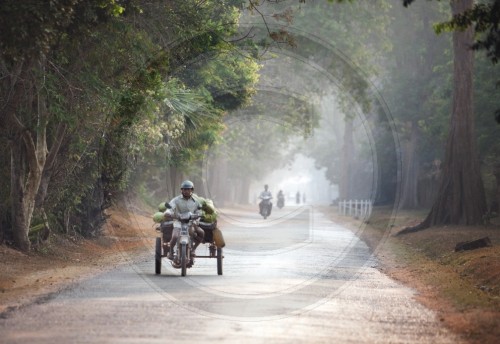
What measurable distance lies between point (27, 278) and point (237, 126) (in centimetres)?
4601

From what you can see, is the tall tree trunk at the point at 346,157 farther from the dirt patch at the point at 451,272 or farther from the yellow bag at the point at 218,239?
the yellow bag at the point at 218,239

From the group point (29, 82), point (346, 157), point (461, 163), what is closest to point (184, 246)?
point (29, 82)

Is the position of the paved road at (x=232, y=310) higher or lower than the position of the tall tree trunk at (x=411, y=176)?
lower

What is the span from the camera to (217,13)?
25.3m

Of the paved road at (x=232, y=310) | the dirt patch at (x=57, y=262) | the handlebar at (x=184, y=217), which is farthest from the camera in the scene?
the handlebar at (x=184, y=217)

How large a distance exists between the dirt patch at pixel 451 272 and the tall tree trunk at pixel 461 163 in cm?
89

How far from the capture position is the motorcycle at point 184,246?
15.9 metres

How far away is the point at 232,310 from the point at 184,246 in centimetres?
474

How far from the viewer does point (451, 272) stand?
18750 millimetres

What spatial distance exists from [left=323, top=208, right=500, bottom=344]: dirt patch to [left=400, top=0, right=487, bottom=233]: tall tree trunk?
887 mm

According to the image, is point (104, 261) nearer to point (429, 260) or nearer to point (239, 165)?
point (429, 260)

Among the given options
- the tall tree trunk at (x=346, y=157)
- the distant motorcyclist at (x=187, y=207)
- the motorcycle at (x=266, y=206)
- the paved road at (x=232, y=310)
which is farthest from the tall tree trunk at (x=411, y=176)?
the distant motorcyclist at (x=187, y=207)

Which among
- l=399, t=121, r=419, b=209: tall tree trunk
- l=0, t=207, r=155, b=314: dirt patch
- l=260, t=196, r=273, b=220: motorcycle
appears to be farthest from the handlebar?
l=399, t=121, r=419, b=209: tall tree trunk

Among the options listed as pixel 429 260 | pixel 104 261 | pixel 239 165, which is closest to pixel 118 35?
pixel 104 261
